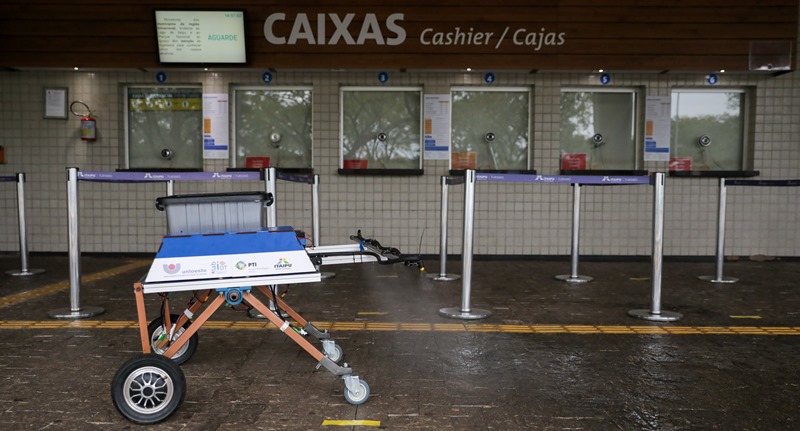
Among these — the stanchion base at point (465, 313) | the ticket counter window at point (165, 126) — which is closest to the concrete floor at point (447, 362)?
the stanchion base at point (465, 313)

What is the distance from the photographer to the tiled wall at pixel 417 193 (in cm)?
1027

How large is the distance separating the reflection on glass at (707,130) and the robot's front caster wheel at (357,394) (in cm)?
837

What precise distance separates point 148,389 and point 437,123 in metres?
7.51

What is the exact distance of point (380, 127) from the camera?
10.5 metres

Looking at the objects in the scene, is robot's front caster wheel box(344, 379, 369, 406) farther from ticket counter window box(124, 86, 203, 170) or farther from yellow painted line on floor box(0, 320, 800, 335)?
ticket counter window box(124, 86, 203, 170)

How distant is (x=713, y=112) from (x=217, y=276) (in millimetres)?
9482

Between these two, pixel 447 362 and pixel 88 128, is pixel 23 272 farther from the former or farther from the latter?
pixel 447 362

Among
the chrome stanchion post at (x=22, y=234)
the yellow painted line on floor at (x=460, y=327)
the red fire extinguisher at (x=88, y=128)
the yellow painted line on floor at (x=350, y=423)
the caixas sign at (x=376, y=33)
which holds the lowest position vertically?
the yellow painted line on floor at (x=350, y=423)

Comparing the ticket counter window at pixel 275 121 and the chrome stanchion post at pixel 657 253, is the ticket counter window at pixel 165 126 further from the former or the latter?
the chrome stanchion post at pixel 657 253

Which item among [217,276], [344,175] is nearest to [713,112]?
[344,175]

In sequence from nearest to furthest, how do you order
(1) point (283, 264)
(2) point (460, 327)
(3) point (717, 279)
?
(1) point (283, 264) → (2) point (460, 327) → (3) point (717, 279)

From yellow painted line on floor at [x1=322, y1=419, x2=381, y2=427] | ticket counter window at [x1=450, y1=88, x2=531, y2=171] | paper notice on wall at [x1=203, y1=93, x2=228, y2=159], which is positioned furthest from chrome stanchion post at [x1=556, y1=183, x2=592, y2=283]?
yellow painted line on floor at [x1=322, y1=419, x2=381, y2=427]

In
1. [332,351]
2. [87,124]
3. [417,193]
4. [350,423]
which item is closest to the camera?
[350,423]

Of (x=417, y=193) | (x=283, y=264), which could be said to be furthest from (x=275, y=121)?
(x=283, y=264)
